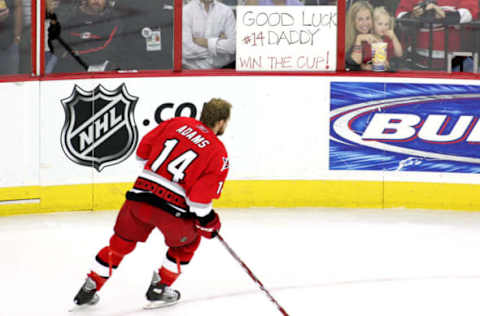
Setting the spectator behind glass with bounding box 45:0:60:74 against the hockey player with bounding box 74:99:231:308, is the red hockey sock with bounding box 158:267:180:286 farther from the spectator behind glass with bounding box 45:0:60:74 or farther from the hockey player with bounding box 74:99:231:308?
the spectator behind glass with bounding box 45:0:60:74

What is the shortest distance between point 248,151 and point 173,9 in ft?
4.29

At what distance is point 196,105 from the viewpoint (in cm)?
727

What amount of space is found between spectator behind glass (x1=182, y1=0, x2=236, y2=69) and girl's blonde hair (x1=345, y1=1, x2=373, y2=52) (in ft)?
3.09

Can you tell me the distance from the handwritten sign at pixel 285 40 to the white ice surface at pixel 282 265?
1206 millimetres

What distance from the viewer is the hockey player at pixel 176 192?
177 inches

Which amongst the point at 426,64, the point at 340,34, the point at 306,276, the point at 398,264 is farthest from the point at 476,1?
the point at 306,276

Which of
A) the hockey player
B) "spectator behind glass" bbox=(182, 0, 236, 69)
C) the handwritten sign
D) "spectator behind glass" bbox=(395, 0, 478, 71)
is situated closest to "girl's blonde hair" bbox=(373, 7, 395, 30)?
"spectator behind glass" bbox=(395, 0, 478, 71)

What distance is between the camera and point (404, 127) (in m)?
7.35

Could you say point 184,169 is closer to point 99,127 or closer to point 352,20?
point 99,127

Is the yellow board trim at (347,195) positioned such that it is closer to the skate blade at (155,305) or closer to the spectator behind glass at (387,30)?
the spectator behind glass at (387,30)

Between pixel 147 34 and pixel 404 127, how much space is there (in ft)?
7.27

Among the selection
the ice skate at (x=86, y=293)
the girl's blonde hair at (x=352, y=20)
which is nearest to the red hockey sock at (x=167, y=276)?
the ice skate at (x=86, y=293)

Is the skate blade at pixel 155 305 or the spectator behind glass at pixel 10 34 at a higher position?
the spectator behind glass at pixel 10 34

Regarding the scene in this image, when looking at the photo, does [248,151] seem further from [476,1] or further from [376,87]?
[476,1]
